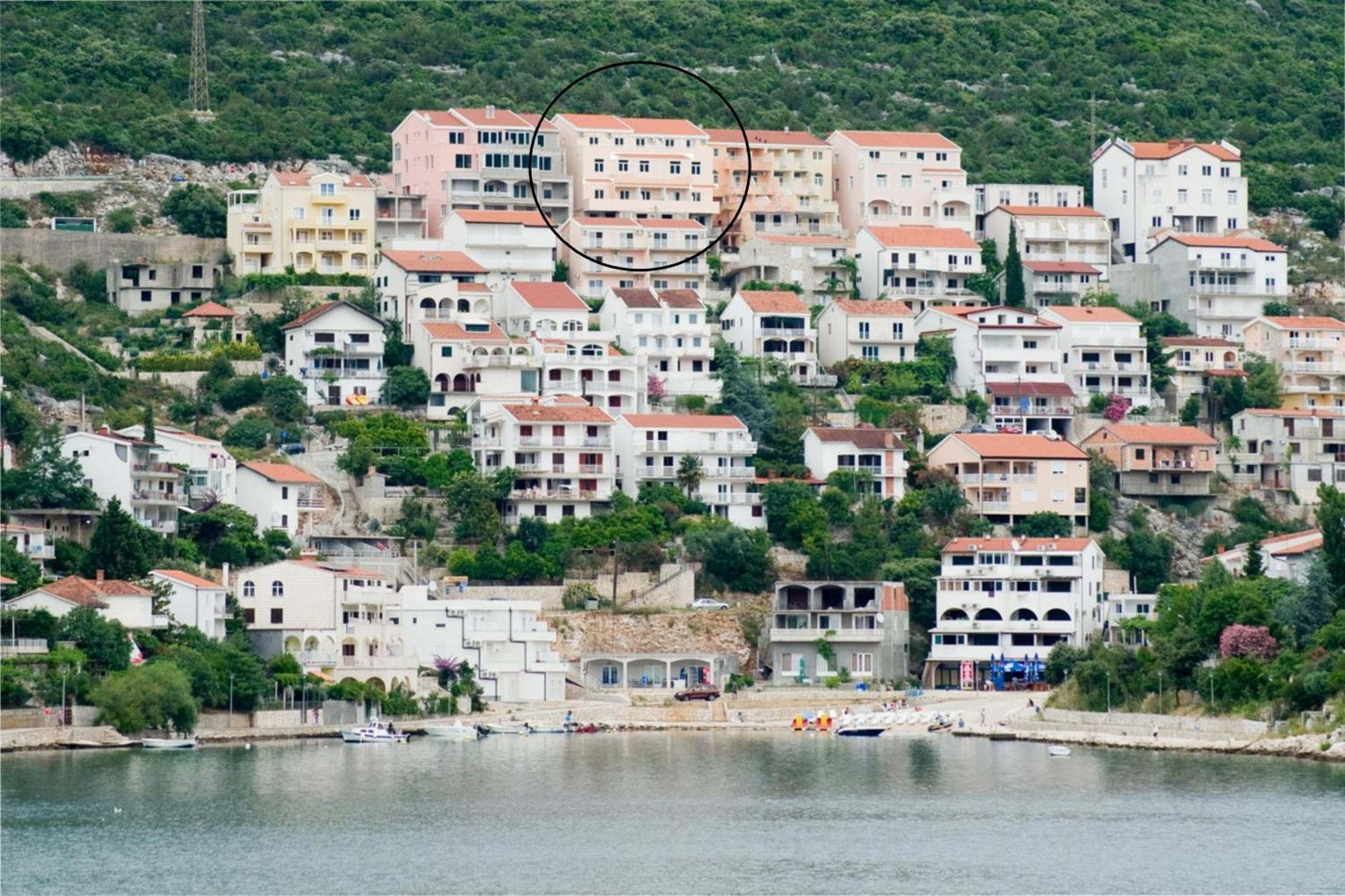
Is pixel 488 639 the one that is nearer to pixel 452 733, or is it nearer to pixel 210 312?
pixel 452 733

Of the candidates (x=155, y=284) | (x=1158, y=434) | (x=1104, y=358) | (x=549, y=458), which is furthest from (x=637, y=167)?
(x=1158, y=434)

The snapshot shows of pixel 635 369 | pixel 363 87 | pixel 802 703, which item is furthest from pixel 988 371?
pixel 363 87

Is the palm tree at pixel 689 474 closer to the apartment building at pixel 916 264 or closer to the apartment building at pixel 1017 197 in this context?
the apartment building at pixel 916 264

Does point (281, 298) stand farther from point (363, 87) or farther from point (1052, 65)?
point (1052, 65)

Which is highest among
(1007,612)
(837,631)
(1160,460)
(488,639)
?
(1160,460)

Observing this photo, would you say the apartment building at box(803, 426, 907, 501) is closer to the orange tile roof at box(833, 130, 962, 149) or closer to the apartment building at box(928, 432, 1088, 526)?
the apartment building at box(928, 432, 1088, 526)

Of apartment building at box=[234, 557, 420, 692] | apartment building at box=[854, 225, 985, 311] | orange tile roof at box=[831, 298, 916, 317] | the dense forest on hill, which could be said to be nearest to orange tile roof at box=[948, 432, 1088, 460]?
orange tile roof at box=[831, 298, 916, 317]
